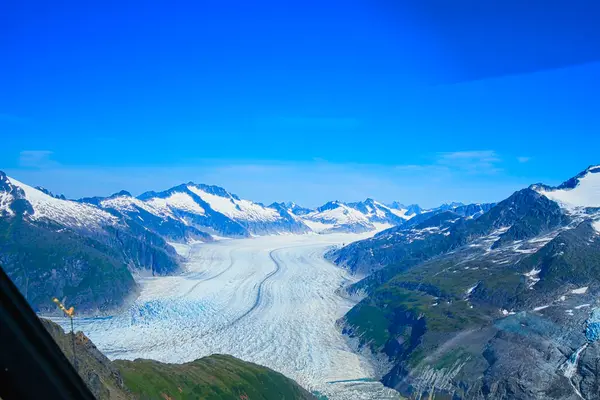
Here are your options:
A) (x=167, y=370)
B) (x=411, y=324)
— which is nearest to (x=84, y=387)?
(x=167, y=370)

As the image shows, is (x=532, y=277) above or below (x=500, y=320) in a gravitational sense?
above

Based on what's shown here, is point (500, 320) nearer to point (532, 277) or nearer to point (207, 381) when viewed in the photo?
point (532, 277)

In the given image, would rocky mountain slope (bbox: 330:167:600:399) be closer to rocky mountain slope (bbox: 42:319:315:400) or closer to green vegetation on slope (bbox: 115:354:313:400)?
green vegetation on slope (bbox: 115:354:313:400)

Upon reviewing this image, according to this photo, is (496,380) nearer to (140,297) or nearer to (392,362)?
(392,362)

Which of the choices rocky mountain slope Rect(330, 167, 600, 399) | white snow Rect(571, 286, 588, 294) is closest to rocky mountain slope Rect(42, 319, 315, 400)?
rocky mountain slope Rect(330, 167, 600, 399)

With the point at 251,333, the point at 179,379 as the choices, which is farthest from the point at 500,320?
the point at 179,379

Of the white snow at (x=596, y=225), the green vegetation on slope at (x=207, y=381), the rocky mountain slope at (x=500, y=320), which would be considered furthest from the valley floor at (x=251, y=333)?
the white snow at (x=596, y=225)

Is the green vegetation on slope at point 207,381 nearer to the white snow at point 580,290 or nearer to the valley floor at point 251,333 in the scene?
the valley floor at point 251,333
